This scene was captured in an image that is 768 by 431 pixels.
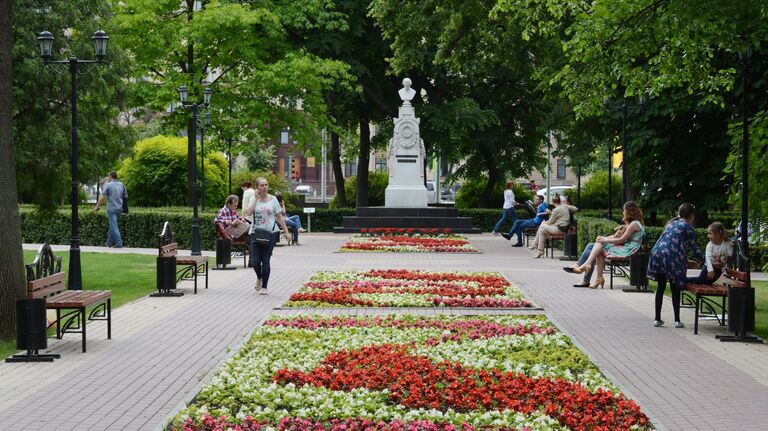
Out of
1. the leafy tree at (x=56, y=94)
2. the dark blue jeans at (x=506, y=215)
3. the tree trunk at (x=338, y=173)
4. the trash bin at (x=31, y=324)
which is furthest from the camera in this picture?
the tree trunk at (x=338, y=173)

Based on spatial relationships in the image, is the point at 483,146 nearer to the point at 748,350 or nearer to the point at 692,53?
the point at 692,53

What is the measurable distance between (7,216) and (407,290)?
7.62 meters

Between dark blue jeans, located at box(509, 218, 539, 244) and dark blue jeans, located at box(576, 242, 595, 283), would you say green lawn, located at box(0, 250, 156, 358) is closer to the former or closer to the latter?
dark blue jeans, located at box(576, 242, 595, 283)

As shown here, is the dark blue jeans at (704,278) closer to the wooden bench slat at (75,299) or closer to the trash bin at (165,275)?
the wooden bench slat at (75,299)

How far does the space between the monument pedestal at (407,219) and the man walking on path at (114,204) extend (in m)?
11.1

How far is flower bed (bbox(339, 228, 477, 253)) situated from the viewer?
30.5 meters

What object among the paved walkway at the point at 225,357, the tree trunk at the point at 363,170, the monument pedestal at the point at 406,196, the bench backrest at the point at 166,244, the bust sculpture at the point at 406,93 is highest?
the bust sculpture at the point at 406,93

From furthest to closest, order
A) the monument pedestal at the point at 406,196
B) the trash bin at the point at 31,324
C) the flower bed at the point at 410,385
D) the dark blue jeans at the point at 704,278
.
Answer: the monument pedestal at the point at 406,196 → the dark blue jeans at the point at 704,278 → the trash bin at the point at 31,324 → the flower bed at the point at 410,385

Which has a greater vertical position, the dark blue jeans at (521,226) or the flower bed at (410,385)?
the dark blue jeans at (521,226)

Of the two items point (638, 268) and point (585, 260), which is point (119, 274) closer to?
point (585, 260)

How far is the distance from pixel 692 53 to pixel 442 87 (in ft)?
107

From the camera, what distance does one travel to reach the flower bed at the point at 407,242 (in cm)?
3053

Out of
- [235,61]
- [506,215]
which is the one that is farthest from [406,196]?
[235,61]

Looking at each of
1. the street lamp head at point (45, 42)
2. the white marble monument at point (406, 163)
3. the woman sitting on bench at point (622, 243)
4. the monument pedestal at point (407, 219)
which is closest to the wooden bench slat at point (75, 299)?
the street lamp head at point (45, 42)
